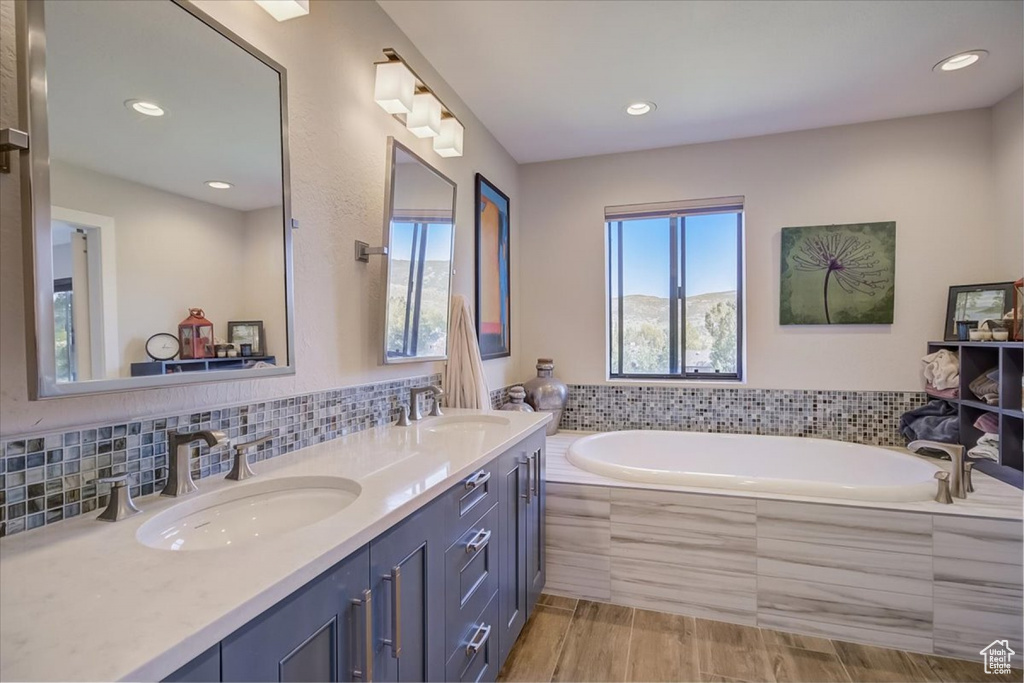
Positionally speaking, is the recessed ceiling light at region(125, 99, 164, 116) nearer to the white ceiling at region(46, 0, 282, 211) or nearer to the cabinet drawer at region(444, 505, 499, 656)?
the white ceiling at region(46, 0, 282, 211)

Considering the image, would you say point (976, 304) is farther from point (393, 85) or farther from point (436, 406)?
point (393, 85)

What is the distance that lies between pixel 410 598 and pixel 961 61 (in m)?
3.18

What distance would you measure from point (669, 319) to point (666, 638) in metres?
1.99

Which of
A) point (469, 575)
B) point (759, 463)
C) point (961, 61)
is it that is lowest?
point (759, 463)

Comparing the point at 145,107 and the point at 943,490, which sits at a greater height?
the point at 145,107

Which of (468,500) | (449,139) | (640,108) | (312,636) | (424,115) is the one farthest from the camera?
(640,108)

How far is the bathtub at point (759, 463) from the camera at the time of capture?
2.00 meters

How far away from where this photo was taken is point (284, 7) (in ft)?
4.07

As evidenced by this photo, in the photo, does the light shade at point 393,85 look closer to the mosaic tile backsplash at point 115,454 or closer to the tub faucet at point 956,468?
the mosaic tile backsplash at point 115,454

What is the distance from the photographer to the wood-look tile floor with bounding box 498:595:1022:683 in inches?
66.2

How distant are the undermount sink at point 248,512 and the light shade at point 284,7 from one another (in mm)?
1236

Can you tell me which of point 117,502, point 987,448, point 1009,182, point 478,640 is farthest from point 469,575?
point 1009,182

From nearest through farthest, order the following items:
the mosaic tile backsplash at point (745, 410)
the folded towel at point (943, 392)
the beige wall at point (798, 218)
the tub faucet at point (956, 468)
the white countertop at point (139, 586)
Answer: the white countertop at point (139, 586)
the tub faucet at point (956, 468)
the folded towel at point (943, 392)
the beige wall at point (798, 218)
the mosaic tile backsplash at point (745, 410)

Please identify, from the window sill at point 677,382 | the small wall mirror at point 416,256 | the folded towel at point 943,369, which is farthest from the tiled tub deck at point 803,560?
the window sill at point 677,382
